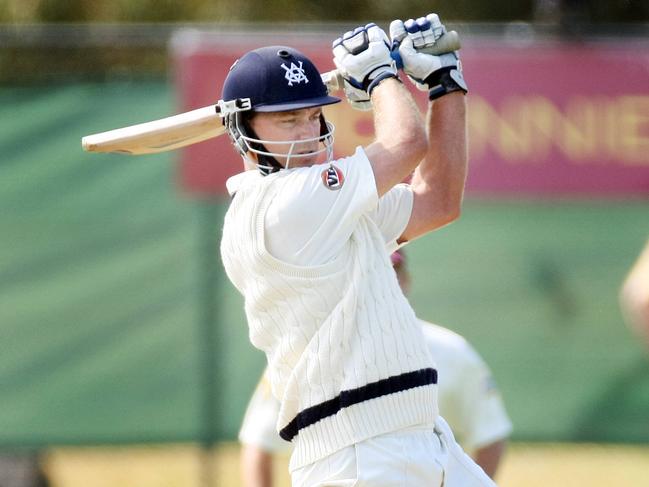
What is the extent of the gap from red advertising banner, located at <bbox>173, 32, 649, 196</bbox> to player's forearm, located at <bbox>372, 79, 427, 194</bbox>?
11.0 ft

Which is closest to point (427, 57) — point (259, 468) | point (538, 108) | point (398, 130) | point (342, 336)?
point (398, 130)

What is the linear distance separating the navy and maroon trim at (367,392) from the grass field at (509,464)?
3913 millimetres

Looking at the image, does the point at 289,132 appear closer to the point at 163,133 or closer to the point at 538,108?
the point at 163,133

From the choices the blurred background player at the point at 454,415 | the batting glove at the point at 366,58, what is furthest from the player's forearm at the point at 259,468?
the batting glove at the point at 366,58

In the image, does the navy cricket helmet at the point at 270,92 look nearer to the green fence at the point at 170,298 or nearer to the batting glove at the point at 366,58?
the batting glove at the point at 366,58

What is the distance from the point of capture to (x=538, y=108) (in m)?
7.25

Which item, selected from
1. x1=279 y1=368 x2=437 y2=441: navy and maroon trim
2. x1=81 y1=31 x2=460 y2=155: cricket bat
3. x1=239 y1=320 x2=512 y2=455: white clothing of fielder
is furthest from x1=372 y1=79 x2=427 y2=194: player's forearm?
x1=239 y1=320 x2=512 y2=455: white clothing of fielder

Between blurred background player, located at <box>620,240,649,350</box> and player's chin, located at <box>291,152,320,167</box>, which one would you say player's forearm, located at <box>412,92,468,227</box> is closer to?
player's chin, located at <box>291,152,320,167</box>

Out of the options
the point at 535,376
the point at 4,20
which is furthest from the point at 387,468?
the point at 4,20

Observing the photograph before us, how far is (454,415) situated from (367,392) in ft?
6.82

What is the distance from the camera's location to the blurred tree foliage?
43.4 feet

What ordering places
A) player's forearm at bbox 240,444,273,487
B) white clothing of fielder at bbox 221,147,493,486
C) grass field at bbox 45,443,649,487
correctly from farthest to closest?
1. grass field at bbox 45,443,649,487
2. player's forearm at bbox 240,444,273,487
3. white clothing of fielder at bbox 221,147,493,486

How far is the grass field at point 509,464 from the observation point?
7723 mm

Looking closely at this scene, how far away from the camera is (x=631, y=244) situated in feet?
24.9
